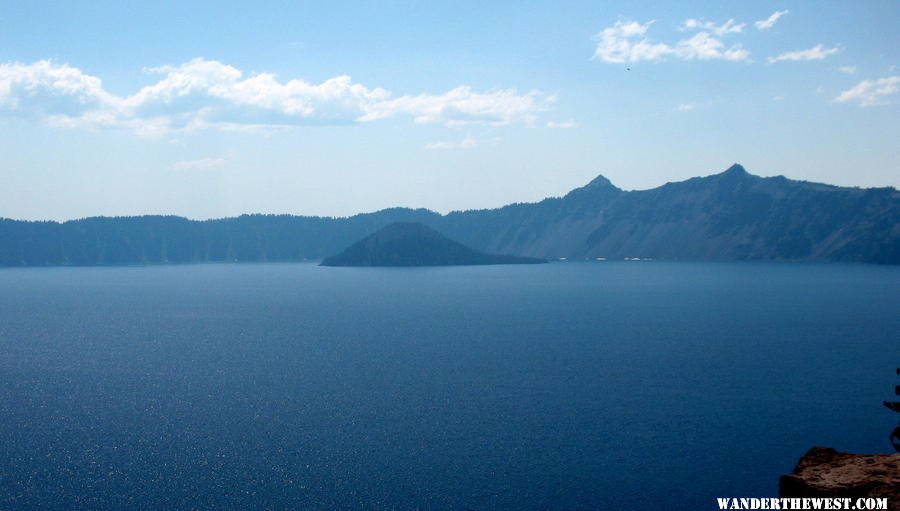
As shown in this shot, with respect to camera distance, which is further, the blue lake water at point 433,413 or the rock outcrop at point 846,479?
the blue lake water at point 433,413

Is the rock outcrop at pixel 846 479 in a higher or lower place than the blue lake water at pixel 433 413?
higher

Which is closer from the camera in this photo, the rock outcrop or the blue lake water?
the rock outcrop

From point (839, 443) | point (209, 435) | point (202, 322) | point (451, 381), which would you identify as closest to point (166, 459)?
point (209, 435)

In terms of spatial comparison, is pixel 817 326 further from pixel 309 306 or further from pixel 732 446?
pixel 309 306

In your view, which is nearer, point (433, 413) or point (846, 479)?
point (846, 479)

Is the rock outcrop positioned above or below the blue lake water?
above

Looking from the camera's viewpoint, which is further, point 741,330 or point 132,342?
point 741,330

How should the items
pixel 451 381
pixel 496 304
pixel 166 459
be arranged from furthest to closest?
pixel 496 304 → pixel 451 381 → pixel 166 459

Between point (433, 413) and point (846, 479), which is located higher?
point (846, 479)
